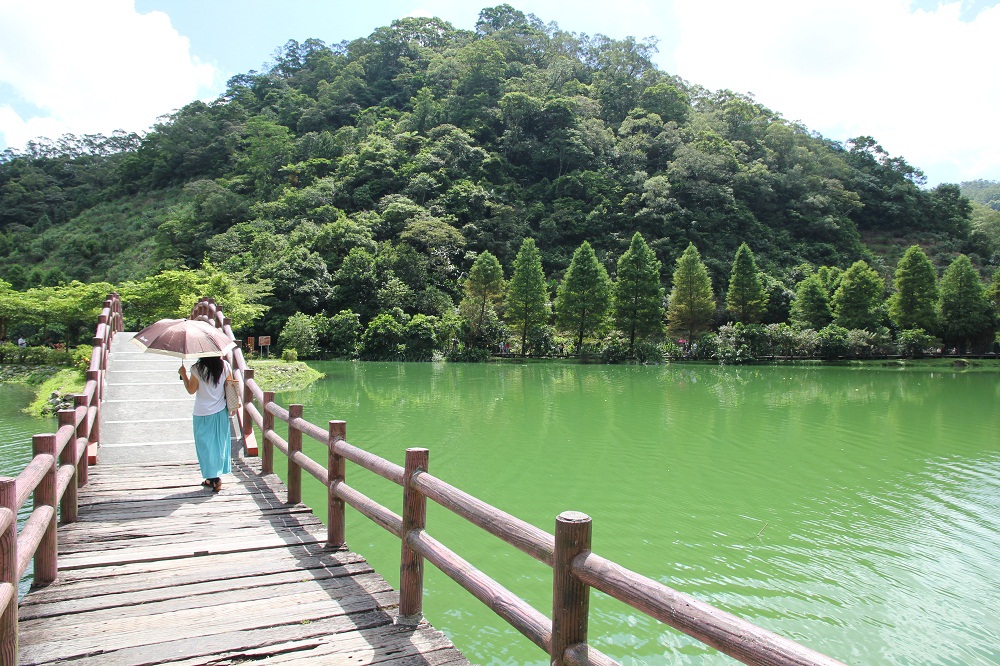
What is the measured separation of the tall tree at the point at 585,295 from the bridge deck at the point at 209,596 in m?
31.6

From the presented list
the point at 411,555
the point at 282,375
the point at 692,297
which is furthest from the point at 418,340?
the point at 411,555

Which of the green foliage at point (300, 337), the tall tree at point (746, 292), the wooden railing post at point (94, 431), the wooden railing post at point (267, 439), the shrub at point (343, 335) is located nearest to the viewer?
the wooden railing post at point (267, 439)

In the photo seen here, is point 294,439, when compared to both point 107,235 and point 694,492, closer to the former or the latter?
point 694,492

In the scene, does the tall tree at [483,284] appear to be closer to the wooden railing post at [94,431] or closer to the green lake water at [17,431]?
the green lake water at [17,431]

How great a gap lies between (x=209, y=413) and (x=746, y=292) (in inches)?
1479

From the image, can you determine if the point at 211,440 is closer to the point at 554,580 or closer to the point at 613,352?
the point at 554,580

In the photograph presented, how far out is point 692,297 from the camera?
36.7 metres

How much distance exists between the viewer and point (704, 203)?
173 feet

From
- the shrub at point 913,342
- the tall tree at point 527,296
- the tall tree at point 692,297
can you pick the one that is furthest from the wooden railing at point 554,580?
the shrub at point 913,342

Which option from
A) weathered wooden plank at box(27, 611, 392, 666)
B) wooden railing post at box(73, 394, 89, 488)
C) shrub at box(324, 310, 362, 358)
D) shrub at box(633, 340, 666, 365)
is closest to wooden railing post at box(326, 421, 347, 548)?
weathered wooden plank at box(27, 611, 392, 666)

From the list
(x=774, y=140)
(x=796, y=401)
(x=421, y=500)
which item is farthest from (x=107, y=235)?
(x=774, y=140)

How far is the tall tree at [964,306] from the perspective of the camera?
3475cm

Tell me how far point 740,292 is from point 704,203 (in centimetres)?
1780

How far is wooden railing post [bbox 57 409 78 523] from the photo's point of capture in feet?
14.1
